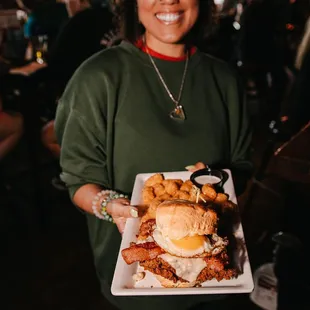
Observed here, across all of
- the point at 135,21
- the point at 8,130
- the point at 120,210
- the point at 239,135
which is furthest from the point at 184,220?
the point at 8,130

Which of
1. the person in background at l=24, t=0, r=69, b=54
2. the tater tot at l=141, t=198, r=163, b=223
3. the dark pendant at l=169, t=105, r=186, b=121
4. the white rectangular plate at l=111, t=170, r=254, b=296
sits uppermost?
the dark pendant at l=169, t=105, r=186, b=121

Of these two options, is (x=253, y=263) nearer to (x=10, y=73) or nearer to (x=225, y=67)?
(x=225, y=67)

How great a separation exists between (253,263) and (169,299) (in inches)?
62.7

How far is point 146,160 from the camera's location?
149cm

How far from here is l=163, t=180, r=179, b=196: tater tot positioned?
1.40m

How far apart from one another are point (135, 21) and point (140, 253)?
3.48 ft

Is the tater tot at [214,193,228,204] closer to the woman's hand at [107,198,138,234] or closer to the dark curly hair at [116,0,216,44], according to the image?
the woman's hand at [107,198,138,234]

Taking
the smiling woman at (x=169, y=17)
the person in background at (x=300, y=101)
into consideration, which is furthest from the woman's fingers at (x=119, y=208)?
the person in background at (x=300, y=101)

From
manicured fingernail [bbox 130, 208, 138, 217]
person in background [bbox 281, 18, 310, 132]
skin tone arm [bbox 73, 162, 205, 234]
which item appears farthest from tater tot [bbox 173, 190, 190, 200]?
person in background [bbox 281, 18, 310, 132]

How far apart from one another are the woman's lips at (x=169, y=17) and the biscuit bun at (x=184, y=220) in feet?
2.40

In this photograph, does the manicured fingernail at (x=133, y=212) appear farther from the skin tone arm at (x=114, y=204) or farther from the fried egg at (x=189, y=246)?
the fried egg at (x=189, y=246)

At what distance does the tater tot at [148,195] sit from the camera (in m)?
1.37

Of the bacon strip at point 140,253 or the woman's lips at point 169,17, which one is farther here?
the woman's lips at point 169,17

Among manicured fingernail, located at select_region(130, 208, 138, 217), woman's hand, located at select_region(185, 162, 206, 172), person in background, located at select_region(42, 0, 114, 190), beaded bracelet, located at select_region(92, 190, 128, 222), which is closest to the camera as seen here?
manicured fingernail, located at select_region(130, 208, 138, 217)
